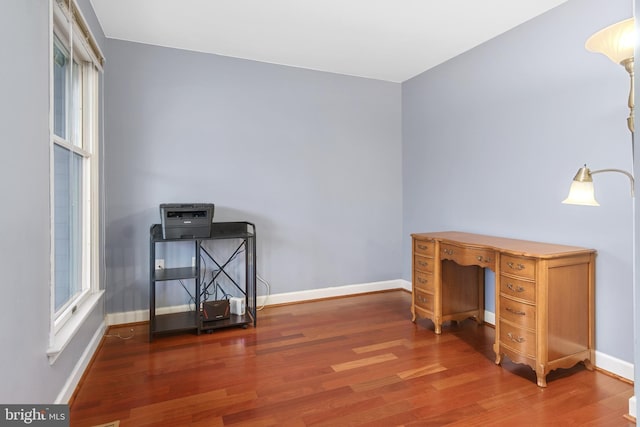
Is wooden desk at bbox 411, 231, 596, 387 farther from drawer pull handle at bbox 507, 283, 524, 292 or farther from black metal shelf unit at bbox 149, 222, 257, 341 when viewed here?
black metal shelf unit at bbox 149, 222, 257, 341

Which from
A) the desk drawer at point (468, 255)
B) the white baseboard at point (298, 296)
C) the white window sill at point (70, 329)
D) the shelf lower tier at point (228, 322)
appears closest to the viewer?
the white window sill at point (70, 329)

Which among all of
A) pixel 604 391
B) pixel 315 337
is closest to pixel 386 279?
pixel 315 337

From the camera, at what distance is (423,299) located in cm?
321

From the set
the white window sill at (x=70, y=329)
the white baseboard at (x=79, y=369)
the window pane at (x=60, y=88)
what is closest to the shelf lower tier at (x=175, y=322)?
the white baseboard at (x=79, y=369)

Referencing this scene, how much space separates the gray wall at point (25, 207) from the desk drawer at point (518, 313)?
264 cm

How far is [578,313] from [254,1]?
122 inches

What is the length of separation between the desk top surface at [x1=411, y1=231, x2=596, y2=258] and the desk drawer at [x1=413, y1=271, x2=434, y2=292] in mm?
331

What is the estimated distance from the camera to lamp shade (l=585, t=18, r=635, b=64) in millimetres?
1585

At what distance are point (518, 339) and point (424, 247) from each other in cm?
106

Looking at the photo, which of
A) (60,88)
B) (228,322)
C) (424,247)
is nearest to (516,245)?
(424,247)

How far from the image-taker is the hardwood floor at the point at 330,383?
188 centimetres

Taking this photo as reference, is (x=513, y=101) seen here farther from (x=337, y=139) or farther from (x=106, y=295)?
(x=106, y=295)

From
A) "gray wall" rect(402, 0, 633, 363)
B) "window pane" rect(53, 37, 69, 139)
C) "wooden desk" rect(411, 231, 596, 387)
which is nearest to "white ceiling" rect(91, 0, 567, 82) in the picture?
"gray wall" rect(402, 0, 633, 363)

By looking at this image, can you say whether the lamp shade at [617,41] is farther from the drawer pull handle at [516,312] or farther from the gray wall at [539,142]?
the drawer pull handle at [516,312]
